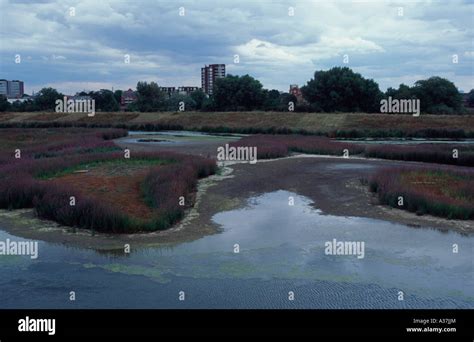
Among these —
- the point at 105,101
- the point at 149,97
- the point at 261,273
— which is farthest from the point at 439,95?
the point at 261,273

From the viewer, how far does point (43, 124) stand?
2275 inches

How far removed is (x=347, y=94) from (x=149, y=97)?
3107 cm

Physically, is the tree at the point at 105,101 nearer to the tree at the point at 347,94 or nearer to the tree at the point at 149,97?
the tree at the point at 149,97

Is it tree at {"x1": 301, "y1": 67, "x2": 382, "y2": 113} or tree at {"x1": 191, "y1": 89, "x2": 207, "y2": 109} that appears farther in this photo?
tree at {"x1": 191, "y1": 89, "x2": 207, "y2": 109}

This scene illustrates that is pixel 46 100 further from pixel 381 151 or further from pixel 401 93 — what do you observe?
pixel 381 151

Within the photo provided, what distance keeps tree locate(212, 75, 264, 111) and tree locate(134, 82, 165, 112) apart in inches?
449

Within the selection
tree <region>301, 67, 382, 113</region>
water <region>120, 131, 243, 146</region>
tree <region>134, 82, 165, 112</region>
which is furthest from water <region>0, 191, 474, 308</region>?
tree <region>134, 82, 165, 112</region>

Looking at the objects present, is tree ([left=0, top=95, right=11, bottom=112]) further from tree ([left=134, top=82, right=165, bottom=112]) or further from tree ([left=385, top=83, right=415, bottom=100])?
tree ([left=385, top=83, right=415, bottom=100])

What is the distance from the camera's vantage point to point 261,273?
9.77 meters

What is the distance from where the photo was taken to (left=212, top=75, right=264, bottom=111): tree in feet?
236

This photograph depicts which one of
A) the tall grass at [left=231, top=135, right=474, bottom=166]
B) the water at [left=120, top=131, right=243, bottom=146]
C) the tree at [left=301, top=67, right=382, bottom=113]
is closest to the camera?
the tall grass at [left=231, top=135, right=474, bottom=166]

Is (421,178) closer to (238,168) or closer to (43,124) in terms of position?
(238,168)

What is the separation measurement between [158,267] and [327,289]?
10.5ft
